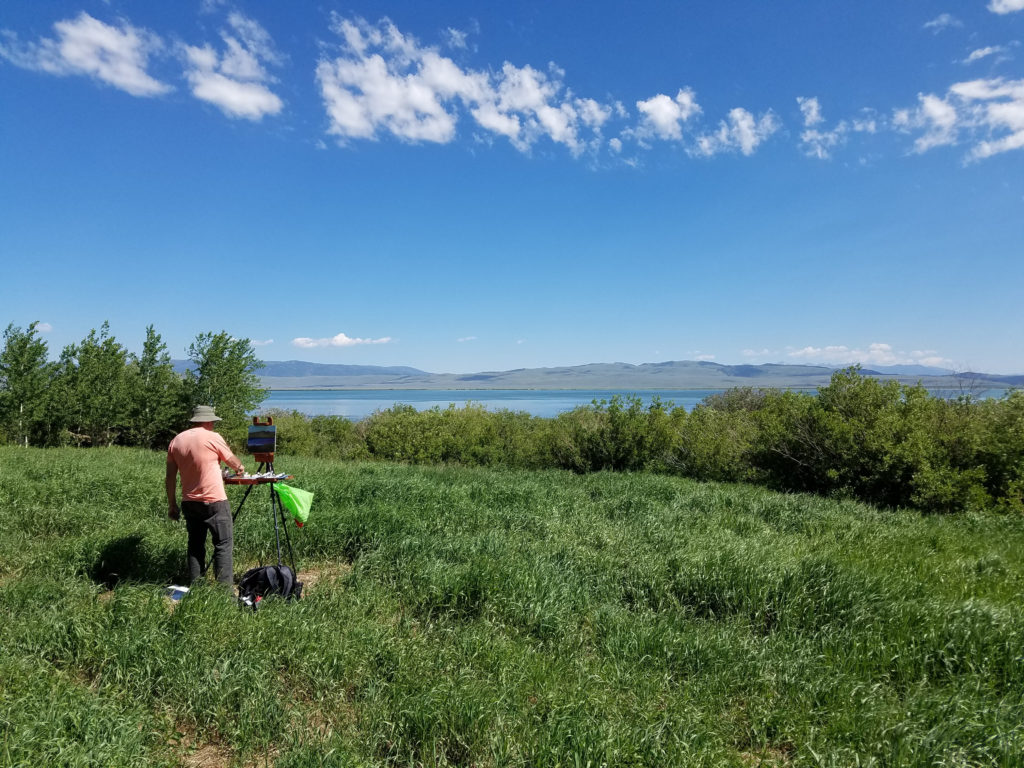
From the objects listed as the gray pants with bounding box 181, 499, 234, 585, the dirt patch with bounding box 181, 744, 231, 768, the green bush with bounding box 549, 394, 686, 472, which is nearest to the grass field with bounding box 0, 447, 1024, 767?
the dirt patch with bounding box 181, 744, 231, 768

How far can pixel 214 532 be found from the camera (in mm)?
5254

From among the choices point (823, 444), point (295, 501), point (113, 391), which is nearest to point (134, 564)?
point (295, 501)

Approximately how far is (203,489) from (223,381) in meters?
27.3

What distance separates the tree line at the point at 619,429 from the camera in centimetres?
1130

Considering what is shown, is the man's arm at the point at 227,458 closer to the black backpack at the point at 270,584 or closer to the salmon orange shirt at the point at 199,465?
the salmon orange shirt at the point at 199,465

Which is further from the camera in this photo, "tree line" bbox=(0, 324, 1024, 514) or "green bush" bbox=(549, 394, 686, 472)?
"green bush" bbox=(549, 394, 686, 472)

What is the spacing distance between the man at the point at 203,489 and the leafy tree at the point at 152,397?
25.6 meters

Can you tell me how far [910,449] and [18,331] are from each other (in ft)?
112

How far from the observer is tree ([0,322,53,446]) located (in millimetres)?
23734

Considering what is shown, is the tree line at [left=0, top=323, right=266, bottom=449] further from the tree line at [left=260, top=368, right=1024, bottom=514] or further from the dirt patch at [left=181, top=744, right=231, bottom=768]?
the dirt patch at [left=181, top=744, right=231, bottom=768]

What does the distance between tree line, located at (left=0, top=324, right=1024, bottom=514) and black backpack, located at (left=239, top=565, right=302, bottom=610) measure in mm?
12287

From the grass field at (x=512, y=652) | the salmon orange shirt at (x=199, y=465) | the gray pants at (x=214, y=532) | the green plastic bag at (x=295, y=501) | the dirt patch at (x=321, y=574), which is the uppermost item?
the salmon orange shirt at (x=199, y=465)

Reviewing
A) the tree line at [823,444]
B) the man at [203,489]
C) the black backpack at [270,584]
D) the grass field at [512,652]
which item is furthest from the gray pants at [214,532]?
the tree line at [823,444]

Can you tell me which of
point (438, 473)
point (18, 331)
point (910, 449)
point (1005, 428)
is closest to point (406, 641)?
point (438, 473)
